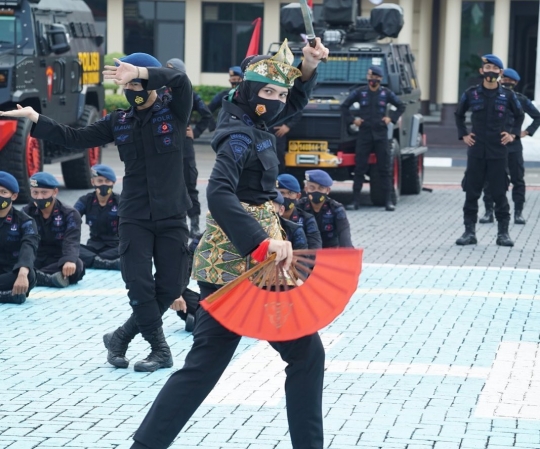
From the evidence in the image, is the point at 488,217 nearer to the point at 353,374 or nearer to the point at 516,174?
the point at 516,174

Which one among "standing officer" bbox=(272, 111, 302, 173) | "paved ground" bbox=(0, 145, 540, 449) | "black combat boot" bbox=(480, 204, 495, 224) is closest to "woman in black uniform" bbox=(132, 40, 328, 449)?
"paved ground" bbox=(0, 145, 540, 449)

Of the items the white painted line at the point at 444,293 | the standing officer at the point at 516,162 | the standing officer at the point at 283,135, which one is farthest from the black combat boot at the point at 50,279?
the standing officer at the point at 283,135

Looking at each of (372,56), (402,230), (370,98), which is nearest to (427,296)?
(402,230)

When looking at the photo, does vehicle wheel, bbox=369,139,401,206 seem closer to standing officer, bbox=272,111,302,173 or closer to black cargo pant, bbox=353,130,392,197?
black cargo pant, bbox=353,130,392,197

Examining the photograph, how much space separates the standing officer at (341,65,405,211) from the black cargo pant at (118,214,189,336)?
32.0 ft

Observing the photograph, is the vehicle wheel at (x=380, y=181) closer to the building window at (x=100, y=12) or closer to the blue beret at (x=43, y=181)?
the blue beret at (x=43, y=181)

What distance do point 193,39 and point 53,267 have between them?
2463 centimetres

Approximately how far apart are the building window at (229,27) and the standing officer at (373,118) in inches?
704

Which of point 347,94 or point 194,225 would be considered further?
point 347,94

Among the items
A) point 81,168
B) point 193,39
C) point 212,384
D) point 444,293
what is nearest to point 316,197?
point 444,293

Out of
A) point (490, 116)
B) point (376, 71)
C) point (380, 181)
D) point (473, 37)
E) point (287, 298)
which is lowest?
point (380, 181)

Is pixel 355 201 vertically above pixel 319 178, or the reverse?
pixel 319 178

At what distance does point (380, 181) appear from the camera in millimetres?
17531

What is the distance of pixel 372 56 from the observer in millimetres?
18203
